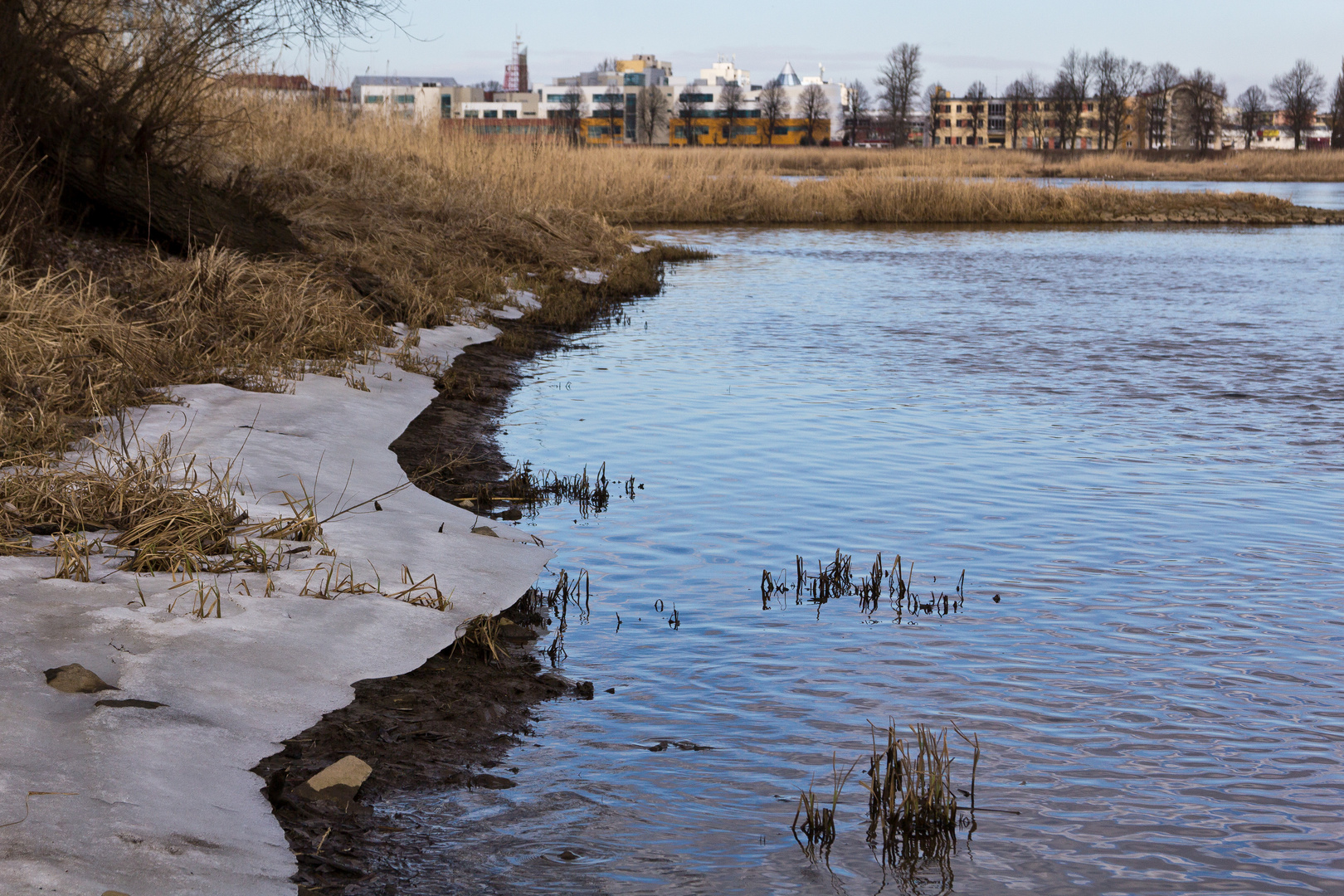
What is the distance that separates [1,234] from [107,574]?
16.8ft

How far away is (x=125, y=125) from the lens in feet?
36.8

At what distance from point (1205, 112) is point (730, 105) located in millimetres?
50766

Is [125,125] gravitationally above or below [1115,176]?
below

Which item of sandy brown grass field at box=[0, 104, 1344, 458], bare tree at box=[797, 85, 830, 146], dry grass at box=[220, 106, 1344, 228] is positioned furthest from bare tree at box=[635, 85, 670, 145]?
sandy brown grass field at box=[0, 104, 1344, 458]

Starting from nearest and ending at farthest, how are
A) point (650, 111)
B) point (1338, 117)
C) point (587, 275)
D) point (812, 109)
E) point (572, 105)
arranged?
point (587, 275) < point (1338, 117) < point (650, 111) < point (812, 109) < point (572, 105)

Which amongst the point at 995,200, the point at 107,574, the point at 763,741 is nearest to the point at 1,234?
the point at 107,574

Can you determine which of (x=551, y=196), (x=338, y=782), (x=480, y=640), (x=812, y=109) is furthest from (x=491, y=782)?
(x=812, y=109)

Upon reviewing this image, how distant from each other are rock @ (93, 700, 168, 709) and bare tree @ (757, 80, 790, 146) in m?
131

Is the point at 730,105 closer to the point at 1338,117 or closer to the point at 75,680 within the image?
the point at 1338,117

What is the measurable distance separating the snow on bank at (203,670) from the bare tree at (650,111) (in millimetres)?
127689

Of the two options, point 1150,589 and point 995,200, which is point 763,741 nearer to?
point 1150,589

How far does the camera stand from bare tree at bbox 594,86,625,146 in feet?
444

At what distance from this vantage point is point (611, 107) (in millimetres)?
135875

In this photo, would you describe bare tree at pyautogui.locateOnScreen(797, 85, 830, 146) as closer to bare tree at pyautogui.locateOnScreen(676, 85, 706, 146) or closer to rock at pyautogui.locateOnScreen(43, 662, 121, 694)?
bare tree at pyautogui.locateOnScreen(676, 85, 706, 146)
